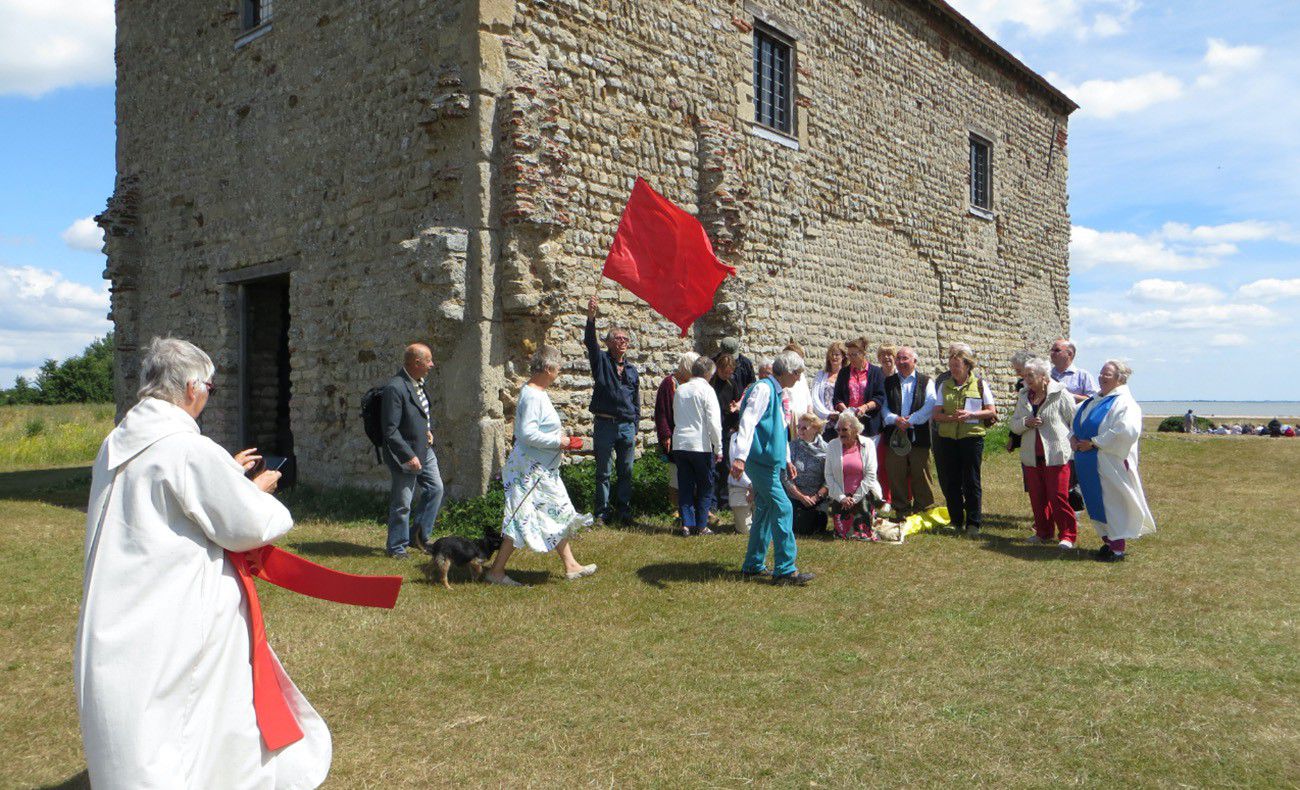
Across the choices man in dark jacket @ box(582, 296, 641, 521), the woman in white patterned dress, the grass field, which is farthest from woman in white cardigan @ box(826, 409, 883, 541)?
the woman in white patterned dress

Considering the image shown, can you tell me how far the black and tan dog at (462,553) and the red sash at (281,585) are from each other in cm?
310

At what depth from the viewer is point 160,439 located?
8.80 feet

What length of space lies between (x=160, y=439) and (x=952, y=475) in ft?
23.9

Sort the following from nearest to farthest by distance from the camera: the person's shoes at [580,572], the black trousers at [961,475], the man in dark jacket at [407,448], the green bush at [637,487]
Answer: the person's shoes at [580,572] < the man in dark jacket at [407,448] < the black trousers at [961,475] < the green bush at [637,487]

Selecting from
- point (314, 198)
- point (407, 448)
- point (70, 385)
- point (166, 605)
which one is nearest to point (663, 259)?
point (407, 448)

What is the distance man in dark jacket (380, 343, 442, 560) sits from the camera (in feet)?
22.3

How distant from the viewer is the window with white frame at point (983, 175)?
17.3m

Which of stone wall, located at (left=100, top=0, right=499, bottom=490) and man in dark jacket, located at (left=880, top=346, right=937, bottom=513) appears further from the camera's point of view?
stone wall, located at (left=100, top=0, right=499, bottom=490)

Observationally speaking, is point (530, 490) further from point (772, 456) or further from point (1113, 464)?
point (1113, 464)

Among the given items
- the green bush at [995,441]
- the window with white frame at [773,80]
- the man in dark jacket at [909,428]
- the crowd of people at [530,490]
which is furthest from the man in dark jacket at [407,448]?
the green bush at [995,441]

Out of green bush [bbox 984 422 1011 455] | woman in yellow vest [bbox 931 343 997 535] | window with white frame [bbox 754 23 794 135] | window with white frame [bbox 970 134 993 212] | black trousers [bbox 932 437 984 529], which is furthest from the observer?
window with white frame [bbox 970 134 993 212]

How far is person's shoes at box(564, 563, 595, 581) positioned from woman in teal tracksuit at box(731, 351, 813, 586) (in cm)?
128

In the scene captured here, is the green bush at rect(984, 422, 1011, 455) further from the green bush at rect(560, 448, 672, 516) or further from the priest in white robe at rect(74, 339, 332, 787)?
the priest in white robe at rect(74, 339, 332, 787)

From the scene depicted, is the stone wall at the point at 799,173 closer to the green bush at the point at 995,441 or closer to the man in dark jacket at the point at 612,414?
the man in dark jacket at the point at 612,414
